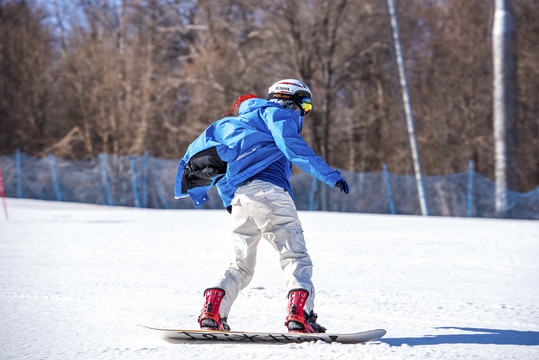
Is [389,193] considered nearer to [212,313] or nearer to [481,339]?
[481,339]

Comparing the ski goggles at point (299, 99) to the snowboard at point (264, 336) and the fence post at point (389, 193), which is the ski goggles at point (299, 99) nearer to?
the snowboard at point (264, 336)

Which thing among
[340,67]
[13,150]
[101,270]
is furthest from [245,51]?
[101,270]

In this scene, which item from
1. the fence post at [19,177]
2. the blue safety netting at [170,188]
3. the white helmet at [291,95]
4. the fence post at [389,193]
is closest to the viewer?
the white helmet at [291,95]

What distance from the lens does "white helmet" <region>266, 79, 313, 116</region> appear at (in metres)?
4.07

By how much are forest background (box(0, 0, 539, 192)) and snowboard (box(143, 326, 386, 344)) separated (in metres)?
22.1

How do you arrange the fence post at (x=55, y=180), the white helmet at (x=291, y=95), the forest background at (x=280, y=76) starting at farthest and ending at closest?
1. the forest background at (x=280, y=76)
2. the fence post at (x=55, y=180)
3. the white helmet at (x=291, y=95)

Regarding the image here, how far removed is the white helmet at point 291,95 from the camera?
407 centimetres

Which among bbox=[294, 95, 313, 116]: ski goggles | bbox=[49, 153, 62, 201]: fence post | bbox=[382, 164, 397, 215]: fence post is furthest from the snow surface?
bbox=[49, 153, 62, 201]: fence post

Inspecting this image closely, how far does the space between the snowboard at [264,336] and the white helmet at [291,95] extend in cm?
137

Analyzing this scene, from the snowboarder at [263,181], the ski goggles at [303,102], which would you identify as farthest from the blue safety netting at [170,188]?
the snowboarder at [263,181]

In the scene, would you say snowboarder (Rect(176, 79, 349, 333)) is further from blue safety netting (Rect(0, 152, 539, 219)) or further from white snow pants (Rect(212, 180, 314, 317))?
blue safety netting (Rect(0, 152, 539, 219))

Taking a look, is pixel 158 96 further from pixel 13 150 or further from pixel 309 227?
pixel 309 227

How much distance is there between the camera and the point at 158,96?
2983cm

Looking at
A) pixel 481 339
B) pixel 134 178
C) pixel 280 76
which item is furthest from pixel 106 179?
pixel 481 339
